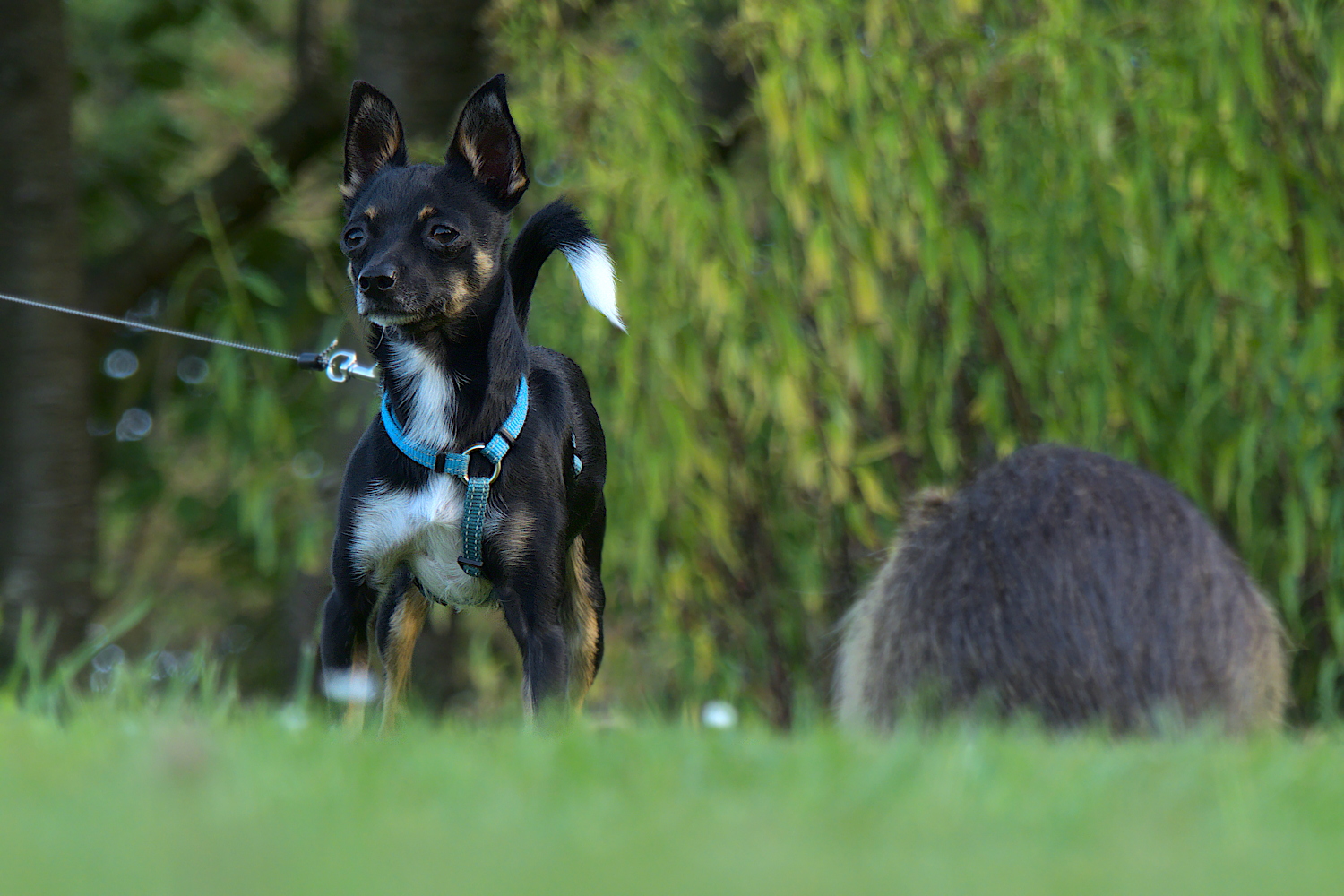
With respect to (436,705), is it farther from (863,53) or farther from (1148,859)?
(1148,859)

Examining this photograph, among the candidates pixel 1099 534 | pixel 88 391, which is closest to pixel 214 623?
pixel 88 391

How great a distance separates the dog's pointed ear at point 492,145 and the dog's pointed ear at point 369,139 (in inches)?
8.1

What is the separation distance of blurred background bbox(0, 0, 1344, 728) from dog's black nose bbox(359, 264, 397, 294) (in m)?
1.81

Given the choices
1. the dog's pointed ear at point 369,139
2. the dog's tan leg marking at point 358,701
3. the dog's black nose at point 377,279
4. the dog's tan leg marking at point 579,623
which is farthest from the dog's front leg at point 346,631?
the dog's pointed ear at point 369,139

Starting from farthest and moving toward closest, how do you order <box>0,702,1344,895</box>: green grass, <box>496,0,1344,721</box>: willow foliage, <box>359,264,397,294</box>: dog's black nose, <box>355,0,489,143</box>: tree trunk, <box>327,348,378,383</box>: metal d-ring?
1. <box>355,0,489,143</box>: tree trunk
2. <box>496,0,1344,721</box>: willow foliage
3. <box>327,348,378,383</box>: metal d-ring
4. <box>359,264,397,294</box>: dog's black nose
5. <box>0,702,1344,895</box>: green grass

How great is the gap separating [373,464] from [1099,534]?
190 cm

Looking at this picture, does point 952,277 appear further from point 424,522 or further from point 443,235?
point 424,522

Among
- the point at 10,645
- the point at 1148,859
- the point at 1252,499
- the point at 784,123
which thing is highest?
the point at 784,123

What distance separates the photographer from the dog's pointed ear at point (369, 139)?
370 centimetres

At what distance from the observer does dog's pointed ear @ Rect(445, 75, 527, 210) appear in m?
3.62

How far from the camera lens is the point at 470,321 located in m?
3.62

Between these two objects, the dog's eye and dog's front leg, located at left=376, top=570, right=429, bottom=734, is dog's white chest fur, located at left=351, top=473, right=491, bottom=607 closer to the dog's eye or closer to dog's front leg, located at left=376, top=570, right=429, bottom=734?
dog's front leg, located at left=376, top=570, right=429, bottom=734

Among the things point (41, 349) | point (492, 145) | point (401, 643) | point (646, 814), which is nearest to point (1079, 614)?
point (401, 643)

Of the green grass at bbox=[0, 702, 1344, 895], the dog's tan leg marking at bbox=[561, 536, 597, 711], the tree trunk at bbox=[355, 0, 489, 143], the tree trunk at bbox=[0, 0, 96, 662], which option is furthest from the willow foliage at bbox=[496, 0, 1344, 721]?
the tree trunk at bbox=[0, 0, 96, 662]
